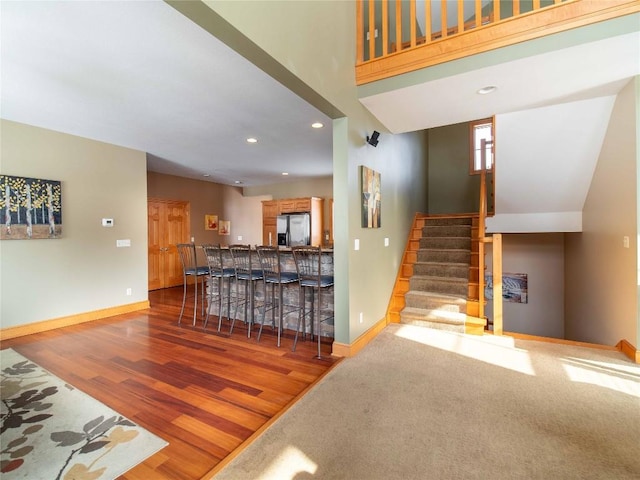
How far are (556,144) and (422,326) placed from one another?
2.90m

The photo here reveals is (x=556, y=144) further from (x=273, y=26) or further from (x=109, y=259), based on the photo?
(x=109, y=259)

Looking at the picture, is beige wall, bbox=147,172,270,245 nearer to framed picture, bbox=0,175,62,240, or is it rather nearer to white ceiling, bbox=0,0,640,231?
white ceiling, bbox=0,0,640,231

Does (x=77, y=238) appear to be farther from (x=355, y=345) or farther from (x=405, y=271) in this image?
(x=405, y=271)

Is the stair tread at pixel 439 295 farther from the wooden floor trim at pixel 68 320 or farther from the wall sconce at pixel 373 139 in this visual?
the wooden floor trim at pixel 68 320

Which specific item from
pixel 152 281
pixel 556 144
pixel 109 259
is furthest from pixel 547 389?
pixel 152 281

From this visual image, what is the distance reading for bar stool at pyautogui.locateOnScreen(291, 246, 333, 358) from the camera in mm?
3232

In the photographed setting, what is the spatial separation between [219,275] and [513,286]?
6.15 meters

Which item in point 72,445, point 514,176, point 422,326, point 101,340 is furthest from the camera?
point 514,176

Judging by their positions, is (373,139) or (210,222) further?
(210,222)

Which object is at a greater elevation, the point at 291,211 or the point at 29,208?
the point at 291,211

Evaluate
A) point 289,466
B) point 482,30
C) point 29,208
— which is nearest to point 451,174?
point 482,30

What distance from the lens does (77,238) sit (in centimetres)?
438

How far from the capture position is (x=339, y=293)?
3078 mm

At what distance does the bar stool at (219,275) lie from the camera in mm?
3957
